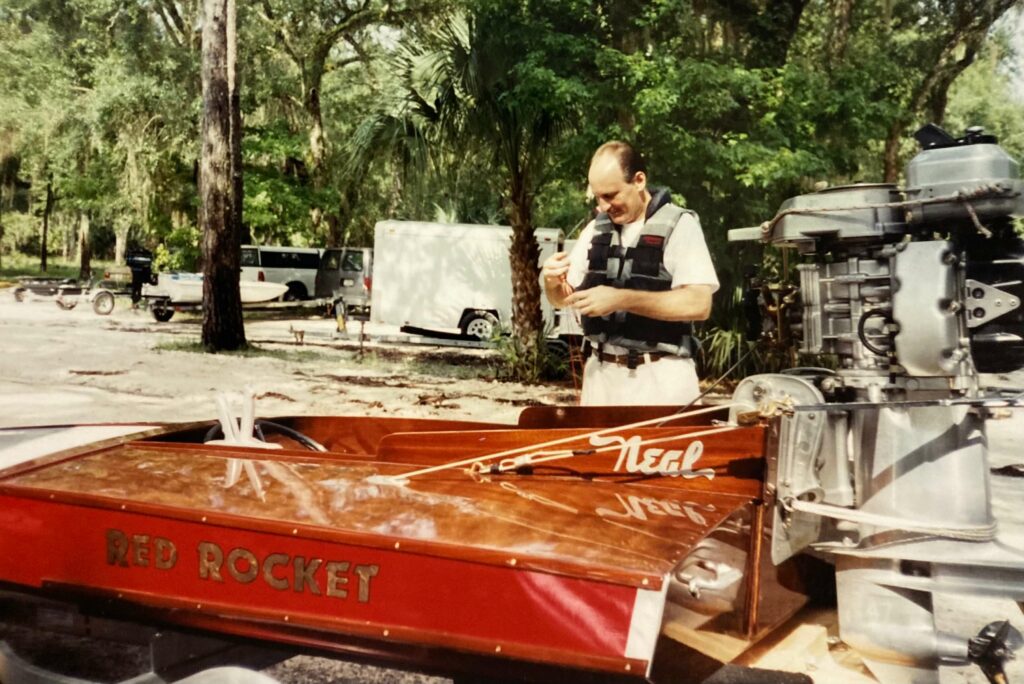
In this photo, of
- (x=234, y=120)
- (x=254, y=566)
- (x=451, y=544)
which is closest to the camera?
(x=451, y=544)

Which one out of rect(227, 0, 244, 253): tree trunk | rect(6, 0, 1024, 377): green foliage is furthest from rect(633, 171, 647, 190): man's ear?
rect(227, 0, 244, 253): tree trunk

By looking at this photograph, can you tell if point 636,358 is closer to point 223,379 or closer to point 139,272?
point 223,379

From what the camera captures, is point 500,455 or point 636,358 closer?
point 500,455

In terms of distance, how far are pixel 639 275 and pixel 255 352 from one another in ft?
43.4

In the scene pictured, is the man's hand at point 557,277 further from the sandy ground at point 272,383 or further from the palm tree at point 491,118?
the palm tree at point 491,118

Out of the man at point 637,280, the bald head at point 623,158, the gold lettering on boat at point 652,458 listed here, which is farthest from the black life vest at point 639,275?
the gold lettering on boat at point 652,458

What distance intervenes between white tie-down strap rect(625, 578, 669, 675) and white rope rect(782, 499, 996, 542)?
530mm

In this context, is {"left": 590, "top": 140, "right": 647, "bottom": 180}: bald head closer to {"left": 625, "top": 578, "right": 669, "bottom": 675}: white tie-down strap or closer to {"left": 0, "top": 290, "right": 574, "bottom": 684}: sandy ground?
{"left": 625, "top": 578, "right": 669, "bottom": 675}: white tie-down strap

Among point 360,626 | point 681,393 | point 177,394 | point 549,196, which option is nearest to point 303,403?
point 177,394

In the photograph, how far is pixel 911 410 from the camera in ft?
7.23

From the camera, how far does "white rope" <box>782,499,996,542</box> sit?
2135 mm

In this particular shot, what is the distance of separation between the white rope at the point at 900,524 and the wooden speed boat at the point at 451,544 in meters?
0.14

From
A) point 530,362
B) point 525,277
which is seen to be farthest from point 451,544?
point 530,362

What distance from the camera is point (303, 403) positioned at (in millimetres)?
10789
